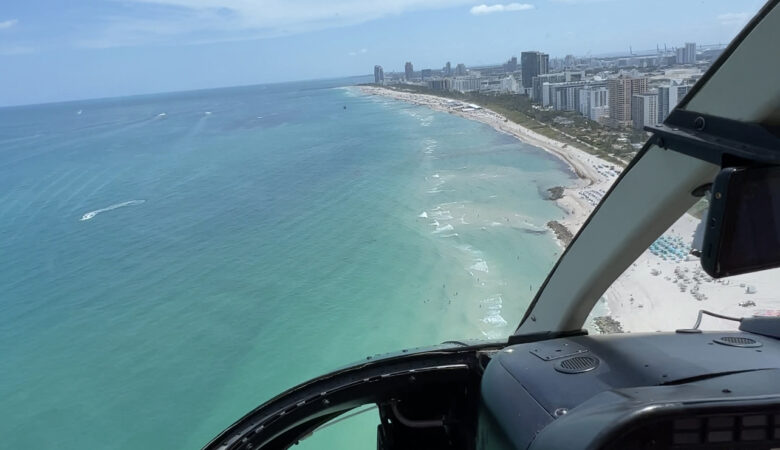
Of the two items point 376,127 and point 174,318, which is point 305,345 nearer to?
point 174,318

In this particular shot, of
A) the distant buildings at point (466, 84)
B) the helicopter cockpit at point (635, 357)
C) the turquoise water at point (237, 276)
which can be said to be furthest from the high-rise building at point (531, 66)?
the helicopter cockpit at point (635, 357)

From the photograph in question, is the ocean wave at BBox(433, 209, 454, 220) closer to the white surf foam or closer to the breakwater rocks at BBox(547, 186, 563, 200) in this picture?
the breakwater rocks at BBox(547, 186, 563, 200)

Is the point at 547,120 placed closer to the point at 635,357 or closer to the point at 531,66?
the point at 531,66

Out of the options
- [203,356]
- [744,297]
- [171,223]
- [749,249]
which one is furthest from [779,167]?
[171,223]

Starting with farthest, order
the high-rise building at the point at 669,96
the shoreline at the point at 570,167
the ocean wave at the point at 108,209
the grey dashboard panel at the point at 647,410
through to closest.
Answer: the ocean wave at the point at 108,209 < the shoreline at the point at 570,167 < the high-rise building at the point at 669,96 < the grey dashboard panel at the point at 647,410

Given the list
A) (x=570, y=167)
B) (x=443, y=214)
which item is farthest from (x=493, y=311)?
(x=570, y=167)

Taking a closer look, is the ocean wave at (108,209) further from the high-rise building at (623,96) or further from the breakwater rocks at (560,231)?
the high-rise building at (623,96)
